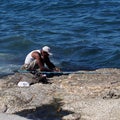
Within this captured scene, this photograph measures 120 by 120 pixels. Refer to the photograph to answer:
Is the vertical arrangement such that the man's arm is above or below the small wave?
above

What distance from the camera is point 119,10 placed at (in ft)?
96.6

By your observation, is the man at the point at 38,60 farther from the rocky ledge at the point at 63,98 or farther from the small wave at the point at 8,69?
the small wave at the point at 8,69

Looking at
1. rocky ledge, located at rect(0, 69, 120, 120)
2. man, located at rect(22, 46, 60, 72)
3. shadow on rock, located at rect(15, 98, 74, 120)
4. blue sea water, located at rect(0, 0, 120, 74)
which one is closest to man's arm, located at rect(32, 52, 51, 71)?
man, located at rect(22, 46, 60, 72)

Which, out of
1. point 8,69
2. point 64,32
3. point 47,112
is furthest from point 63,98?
point 64,32

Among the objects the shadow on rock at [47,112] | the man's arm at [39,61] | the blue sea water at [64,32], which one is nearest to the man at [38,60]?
the man's arm at [39,61]

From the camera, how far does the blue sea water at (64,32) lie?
20.8 meters

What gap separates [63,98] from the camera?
13094 millimetres

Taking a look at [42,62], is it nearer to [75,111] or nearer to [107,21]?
[75,111]

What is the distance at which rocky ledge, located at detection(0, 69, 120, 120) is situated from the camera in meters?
12.0

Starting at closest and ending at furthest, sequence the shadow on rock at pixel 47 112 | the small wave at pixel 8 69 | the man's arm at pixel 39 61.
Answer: the shadow on rock at pixel 47 112 < the man's arm at pixel 39 61 < the small wave at pixel 8 69

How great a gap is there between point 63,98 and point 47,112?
94 cm

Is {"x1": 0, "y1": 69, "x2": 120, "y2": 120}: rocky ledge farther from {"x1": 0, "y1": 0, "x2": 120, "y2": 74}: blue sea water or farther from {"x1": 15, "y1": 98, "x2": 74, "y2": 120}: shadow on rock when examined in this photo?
{"x1": 0, "y1": 0, "x2": 120, "y2": 74}: blue sea water

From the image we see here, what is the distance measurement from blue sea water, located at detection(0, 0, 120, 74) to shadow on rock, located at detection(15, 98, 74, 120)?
20.4 feet

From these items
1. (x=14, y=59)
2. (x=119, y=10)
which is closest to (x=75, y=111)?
(x=14, y=59)
